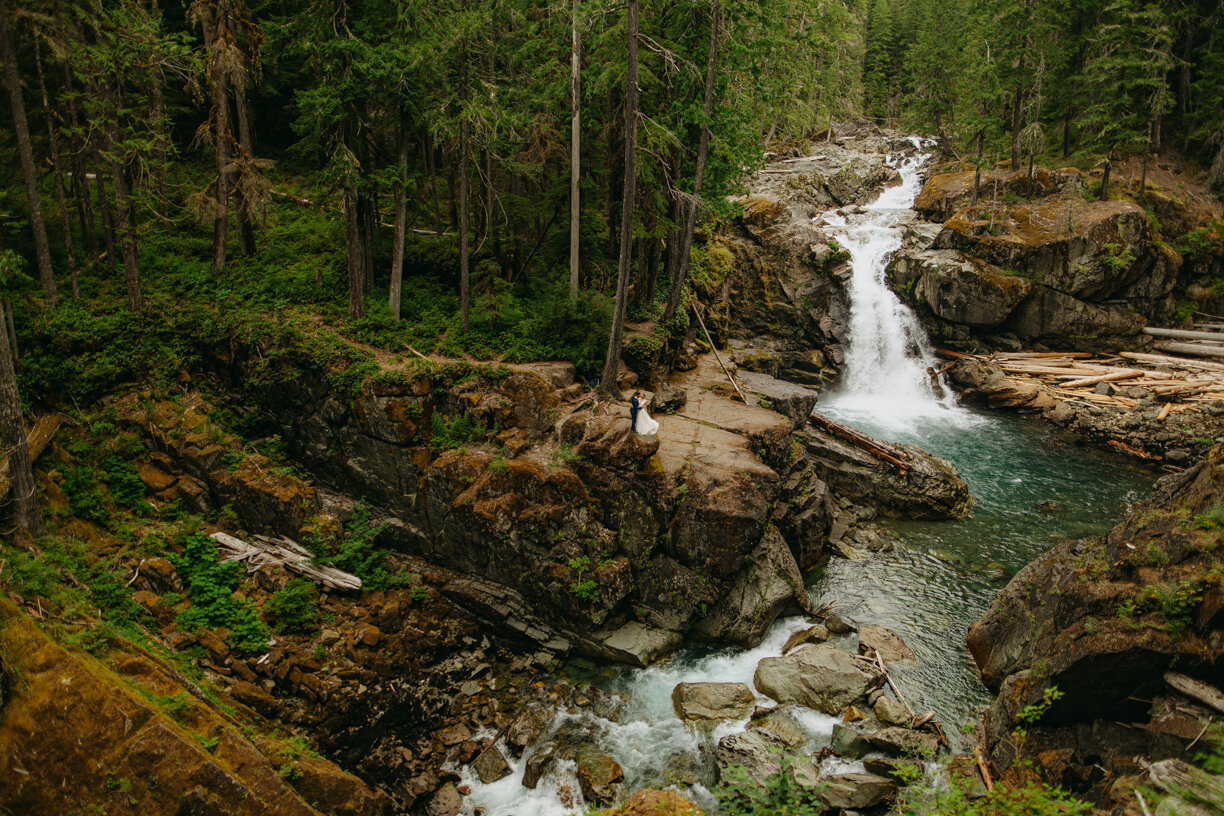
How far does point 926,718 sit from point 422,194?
26093 millimetres

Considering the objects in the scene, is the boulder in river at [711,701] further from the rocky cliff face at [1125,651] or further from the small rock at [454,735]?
the rocky cliff face at [1125,651]

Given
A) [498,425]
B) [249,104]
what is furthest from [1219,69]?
[249,104]

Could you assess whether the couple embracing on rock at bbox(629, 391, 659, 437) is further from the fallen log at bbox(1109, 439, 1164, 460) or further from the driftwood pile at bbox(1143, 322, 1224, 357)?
the driftwood pile at bbox(1143, 322, 1224, 357)

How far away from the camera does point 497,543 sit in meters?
13.0

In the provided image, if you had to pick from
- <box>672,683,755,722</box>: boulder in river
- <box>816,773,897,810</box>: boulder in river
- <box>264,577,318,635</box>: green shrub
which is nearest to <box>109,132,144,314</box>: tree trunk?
<box>264,577,318,635</box>: green shrub

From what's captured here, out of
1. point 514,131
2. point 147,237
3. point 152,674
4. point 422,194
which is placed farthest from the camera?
point 422,194

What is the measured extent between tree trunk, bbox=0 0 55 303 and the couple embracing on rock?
12.2m

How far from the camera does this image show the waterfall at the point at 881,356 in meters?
25.4

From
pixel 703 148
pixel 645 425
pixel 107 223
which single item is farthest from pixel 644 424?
pixel 107 223

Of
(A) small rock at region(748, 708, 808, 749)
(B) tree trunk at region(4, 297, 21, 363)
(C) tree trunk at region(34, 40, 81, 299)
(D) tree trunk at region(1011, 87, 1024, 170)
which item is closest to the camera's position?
(A) small rock at region(748, 708, 808, 749)

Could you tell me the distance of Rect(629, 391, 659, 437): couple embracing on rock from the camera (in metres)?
13.5

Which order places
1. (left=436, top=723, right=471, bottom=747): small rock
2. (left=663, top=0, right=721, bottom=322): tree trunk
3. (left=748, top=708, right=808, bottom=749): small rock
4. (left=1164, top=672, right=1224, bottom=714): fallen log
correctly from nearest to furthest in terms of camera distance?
1. (left=1164, top=672, right=1224, bottom=714): fallen log
2. (left=748, top=708, right=808, bottom=749): small rock
3. (left=436, top=723, right=471, bottom=747): small rock
4. (left=663, top=0, right=721, bottom=322): tree trunk

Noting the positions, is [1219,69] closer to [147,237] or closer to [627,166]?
[627,166]

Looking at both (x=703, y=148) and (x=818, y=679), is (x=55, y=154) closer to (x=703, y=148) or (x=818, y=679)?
(x=703, y=148)
